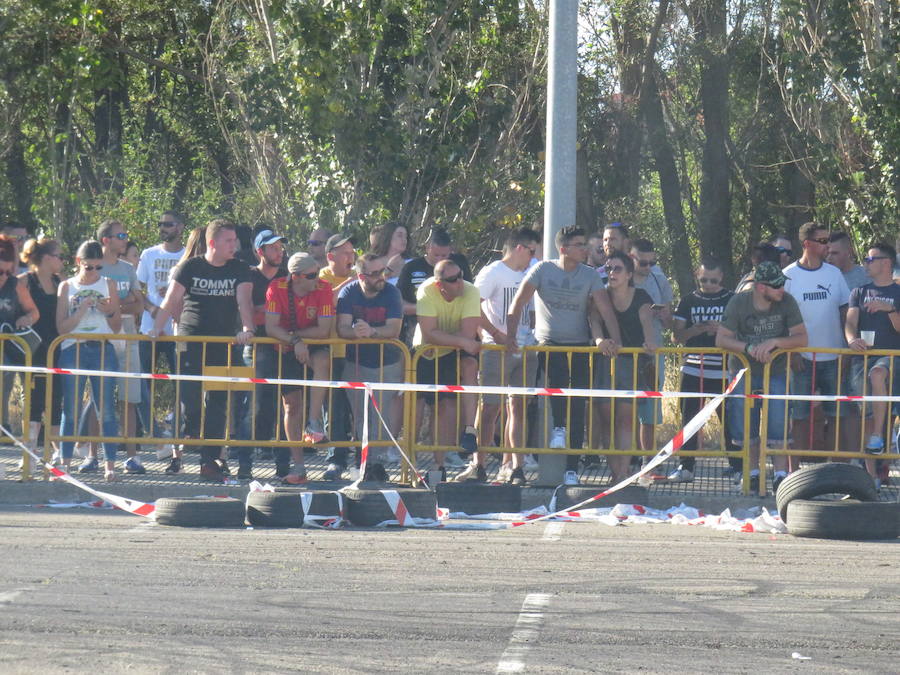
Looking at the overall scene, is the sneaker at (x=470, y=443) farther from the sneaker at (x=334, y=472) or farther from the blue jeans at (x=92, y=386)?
the blue jeans at (x=92, y=386)

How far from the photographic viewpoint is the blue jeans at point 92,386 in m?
11.9

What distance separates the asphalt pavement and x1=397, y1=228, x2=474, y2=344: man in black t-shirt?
148 inches

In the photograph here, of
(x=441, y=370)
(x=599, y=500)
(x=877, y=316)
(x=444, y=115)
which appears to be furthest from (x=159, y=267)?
(x=877, y=316)

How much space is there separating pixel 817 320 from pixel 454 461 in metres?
3.59

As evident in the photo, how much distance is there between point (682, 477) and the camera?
12.4 m

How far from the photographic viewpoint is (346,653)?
6.16m

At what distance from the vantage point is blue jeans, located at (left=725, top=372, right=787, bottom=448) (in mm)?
11609

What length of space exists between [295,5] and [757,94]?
11594mm

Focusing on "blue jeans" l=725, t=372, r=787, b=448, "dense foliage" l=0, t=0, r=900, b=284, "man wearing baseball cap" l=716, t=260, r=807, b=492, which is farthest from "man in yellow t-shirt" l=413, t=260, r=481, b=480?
"dense foliage" l=0, t=0, r=900, b=284

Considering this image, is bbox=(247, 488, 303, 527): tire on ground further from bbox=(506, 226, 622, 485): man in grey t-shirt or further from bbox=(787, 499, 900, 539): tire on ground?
bbox=(787, 499, 900, 539): tire on ground

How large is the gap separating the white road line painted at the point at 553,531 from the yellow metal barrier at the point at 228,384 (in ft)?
6.04

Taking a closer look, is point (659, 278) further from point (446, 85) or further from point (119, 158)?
point (119, 158)

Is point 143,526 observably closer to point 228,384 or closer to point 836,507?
point 228,384

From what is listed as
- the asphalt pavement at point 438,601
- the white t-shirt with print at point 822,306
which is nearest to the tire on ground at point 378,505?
the asphalt pavement at point 438,601
